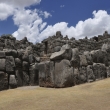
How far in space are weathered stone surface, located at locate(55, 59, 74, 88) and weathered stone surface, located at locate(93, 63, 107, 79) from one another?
1670 mm

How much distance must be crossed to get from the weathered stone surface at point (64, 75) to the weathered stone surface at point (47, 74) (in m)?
0.41

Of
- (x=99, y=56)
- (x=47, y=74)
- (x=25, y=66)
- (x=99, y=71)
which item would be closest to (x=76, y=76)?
(x=47, y=74)

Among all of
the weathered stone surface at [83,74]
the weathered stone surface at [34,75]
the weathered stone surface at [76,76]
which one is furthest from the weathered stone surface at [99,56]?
the weathered stone surface at [34,75]

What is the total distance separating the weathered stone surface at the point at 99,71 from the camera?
9.52 m

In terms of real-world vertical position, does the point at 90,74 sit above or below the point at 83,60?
below

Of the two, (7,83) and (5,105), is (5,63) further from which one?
(5,105)

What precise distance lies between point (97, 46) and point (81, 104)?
14902 mm

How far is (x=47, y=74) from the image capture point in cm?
915

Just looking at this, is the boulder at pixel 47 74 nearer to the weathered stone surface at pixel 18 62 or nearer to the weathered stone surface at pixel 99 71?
the weathered stone surface at pixel 18 62

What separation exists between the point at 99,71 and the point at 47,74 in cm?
263

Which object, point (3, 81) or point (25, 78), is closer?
point (3, 81)

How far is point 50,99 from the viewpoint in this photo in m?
6.00

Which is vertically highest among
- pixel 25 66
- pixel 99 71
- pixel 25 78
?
pixel 25 66

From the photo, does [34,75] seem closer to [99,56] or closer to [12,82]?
[12,82]
